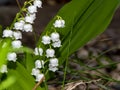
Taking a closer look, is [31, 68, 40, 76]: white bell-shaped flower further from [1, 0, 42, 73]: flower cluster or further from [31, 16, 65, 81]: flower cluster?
[1, 0, 42, 73]: flower cluster

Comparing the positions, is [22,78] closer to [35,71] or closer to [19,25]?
[35,71]

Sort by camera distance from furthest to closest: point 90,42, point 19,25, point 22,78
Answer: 1. point 90,42
2. point 22,78
3. point 19,25

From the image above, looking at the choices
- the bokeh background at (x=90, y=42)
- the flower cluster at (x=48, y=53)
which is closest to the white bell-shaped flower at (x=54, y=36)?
the flower cluster at (x=48, y=53)

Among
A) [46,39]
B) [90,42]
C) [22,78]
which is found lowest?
[90,42]

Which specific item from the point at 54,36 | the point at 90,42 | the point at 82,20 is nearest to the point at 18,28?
the point at 54,36

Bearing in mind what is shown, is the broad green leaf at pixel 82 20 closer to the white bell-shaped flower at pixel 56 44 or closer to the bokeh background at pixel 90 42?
the white bell-shaped flower at pixel 56 44

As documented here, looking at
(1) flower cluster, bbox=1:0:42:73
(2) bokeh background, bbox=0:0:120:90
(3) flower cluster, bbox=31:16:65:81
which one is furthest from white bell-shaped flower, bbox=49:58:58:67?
(2) bokeh background, bbox=0:0:120:90

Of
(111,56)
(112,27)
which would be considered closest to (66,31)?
(111,56)

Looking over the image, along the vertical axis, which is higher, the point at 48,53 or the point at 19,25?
the point at 19,25
